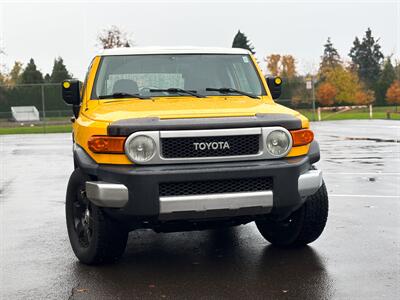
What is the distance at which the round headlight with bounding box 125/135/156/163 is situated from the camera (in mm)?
4836

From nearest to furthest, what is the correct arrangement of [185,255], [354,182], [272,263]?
[272,263] → [185,255] → [354,182]

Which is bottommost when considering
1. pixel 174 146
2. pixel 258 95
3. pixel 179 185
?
pixel 179 185

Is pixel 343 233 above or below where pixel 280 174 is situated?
below

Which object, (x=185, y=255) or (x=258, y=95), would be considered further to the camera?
(x=258, y=95)

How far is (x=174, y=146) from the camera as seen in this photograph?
16.0 feet

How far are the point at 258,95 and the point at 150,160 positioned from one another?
191 centimetres

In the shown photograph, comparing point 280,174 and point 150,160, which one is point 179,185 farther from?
point 280,174

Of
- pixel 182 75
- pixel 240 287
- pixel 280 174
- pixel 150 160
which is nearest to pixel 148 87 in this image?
pixel 182 75

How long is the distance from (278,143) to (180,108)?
899 millimetres

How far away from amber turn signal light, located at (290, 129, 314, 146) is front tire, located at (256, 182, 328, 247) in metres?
0.63

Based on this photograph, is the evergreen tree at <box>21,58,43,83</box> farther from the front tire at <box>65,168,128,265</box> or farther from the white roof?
the front tire at <box>65,168,128,265</box>

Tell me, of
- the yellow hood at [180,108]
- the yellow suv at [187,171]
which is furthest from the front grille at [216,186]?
the yellow hood at [180,108]

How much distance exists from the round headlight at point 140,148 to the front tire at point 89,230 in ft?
1.86

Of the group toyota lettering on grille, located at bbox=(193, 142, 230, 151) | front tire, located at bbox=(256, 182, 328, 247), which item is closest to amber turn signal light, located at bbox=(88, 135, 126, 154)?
toyota lettering on grille, located at bbox=(193, 142, 230, 151)
